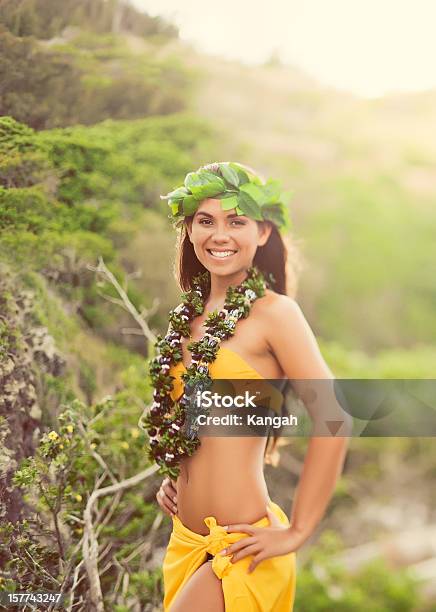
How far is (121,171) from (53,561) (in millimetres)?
1576

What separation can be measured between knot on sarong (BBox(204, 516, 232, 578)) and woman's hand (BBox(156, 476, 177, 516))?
0.66 feet

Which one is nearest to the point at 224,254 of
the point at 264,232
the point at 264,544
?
the point at 264,232

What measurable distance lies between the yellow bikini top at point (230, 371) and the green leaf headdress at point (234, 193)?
450 millimetres

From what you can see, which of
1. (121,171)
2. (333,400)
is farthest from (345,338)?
(121,171)

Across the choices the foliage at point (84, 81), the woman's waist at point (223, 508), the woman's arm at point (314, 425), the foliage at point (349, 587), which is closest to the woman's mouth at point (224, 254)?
the woman's arm at point (314, 425)

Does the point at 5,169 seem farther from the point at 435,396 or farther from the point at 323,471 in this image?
the point at 435,396

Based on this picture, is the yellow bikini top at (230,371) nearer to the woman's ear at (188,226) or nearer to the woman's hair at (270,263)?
the woman's hair at (270,263)

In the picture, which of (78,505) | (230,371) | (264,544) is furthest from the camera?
(78,505)

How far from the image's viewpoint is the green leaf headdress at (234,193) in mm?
2316

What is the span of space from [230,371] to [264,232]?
18.6 inches

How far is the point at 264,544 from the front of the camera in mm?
2160

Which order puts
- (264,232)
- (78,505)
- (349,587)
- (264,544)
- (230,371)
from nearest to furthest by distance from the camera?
1. (264,544)
2. (230,371)
3. (264,232)
4. (78,505)
5. (349,587)

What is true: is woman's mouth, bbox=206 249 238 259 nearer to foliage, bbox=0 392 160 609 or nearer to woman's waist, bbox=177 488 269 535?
woman's waist, bbox=177 488 269 535

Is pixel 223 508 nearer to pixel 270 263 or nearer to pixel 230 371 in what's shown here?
pixel 230 371
